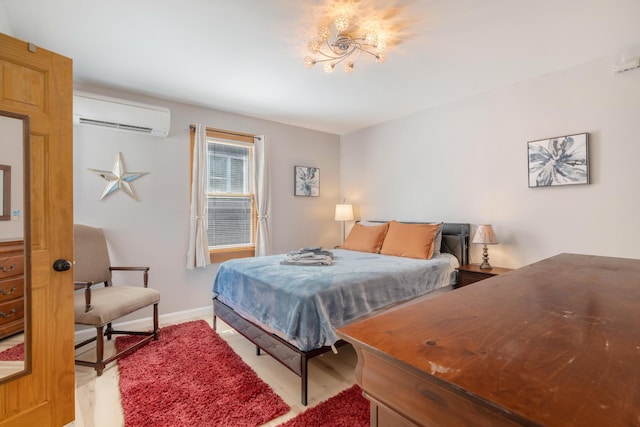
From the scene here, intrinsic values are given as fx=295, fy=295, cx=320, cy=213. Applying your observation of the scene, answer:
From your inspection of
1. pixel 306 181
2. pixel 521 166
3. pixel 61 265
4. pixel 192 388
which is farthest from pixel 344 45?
pixel 192 388

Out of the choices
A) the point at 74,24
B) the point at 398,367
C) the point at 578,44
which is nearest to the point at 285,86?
the point at 74,24

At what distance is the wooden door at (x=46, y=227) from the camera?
146 centimetres

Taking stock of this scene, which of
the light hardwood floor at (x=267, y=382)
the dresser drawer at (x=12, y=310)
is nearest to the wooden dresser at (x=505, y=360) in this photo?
the light hardwood floor at (x=267, y=382)

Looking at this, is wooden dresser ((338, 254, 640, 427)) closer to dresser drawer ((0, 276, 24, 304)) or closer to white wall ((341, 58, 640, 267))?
dresser drawer ((0, 276, 24, 304))

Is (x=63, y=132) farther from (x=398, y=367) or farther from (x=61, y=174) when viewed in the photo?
(x=398, y=367)

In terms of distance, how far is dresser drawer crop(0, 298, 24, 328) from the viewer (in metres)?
1.50

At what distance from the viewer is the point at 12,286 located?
1513mm

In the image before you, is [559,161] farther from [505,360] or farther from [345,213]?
[505,360]

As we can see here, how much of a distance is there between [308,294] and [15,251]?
1.57 m

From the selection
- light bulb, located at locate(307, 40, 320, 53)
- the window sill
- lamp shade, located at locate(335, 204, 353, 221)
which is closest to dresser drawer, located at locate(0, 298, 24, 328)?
the window sill

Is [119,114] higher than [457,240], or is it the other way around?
[119,114]

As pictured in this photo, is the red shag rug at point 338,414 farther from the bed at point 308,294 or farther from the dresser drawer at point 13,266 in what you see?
the dresser drawer at point 13,266

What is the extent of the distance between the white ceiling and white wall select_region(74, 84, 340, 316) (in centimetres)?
48

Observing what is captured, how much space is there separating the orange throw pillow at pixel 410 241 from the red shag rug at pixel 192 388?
1.93 metres
